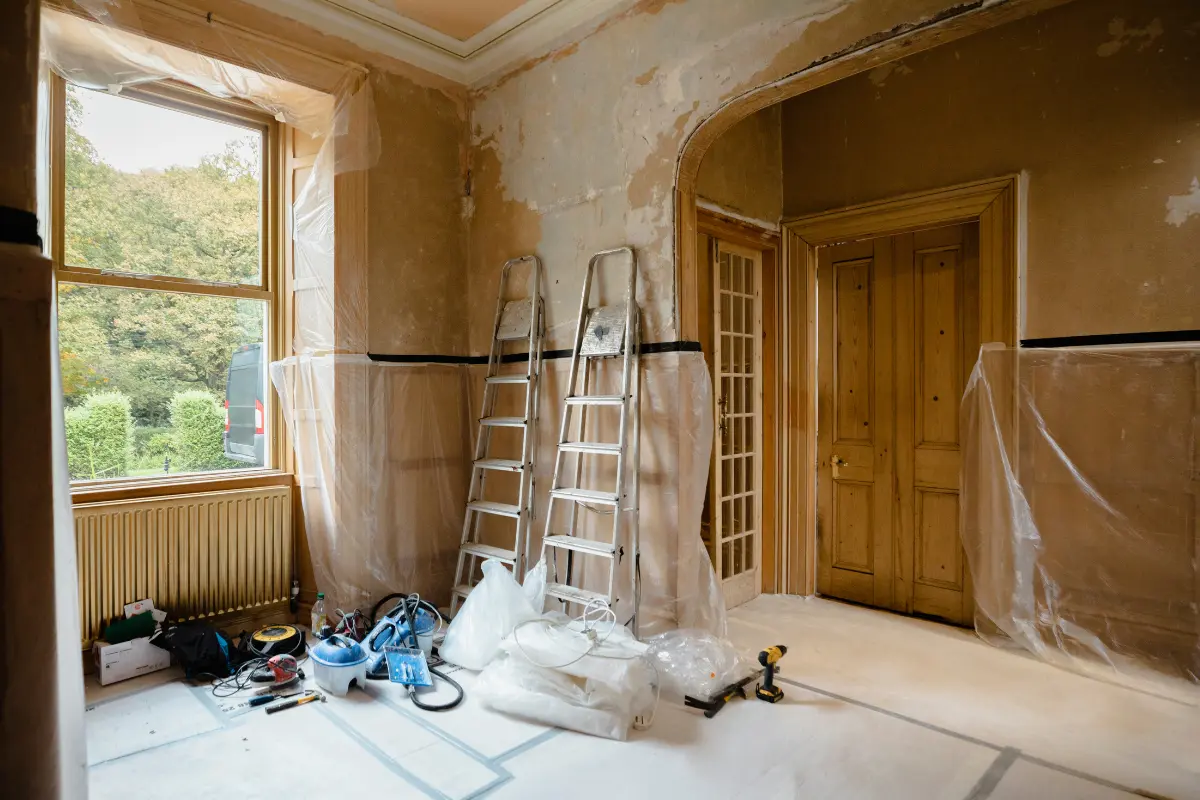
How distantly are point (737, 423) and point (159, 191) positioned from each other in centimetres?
326

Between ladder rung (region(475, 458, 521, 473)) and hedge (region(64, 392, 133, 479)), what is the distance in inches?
65.1

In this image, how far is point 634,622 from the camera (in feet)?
9.57

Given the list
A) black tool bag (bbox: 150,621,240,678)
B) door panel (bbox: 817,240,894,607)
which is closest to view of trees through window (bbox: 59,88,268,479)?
black tool bag (bbox: 150,621,240,678)

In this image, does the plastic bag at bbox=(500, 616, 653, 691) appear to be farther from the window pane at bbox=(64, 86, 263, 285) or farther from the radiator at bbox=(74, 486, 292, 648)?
the window pane at bbox=(64, 86, 263, 285)

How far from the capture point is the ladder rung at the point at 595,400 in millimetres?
2974

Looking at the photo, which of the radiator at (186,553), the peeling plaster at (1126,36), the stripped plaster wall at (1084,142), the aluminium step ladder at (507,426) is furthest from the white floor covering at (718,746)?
the peeling plaster at (1126,36)

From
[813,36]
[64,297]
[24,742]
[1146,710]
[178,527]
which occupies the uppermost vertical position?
[813,36]

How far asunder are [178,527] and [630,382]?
222 centimetres

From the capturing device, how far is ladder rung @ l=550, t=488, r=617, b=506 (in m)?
2.92

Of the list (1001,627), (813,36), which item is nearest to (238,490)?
(813,36)

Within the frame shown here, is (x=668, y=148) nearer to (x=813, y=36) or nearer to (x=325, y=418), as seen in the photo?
(x=813, y=36)

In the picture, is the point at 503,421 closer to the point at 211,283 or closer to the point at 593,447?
the point at 593,447

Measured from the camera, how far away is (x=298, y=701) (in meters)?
2.62

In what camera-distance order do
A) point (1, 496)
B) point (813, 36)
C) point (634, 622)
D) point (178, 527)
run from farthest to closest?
point (178, 527) < point (634, 622) < point (813, 36) < point (1, 496)
